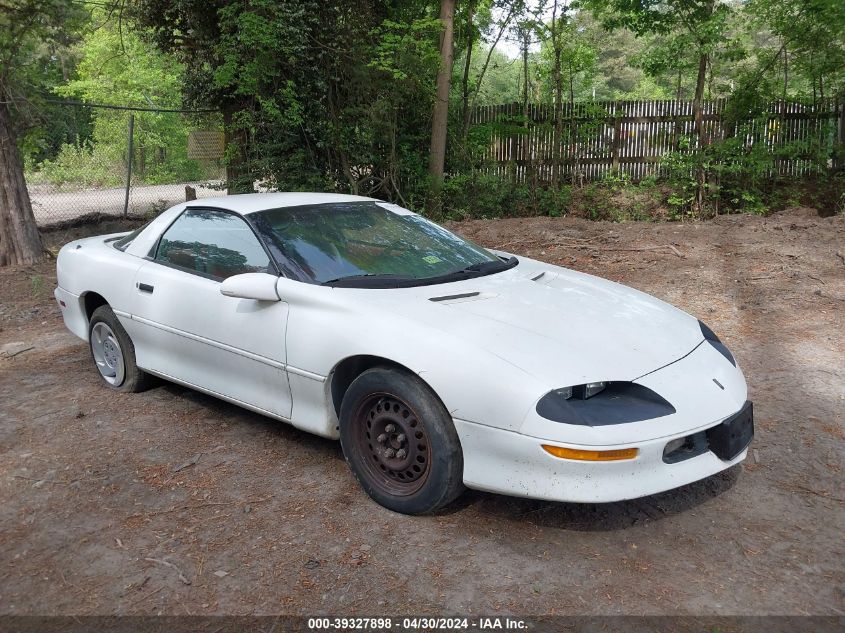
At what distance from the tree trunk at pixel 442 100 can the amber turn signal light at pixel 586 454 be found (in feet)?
32.1

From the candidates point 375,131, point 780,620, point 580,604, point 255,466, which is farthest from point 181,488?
point 375,131

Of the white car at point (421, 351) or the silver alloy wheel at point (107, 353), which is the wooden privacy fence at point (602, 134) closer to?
the white car at point (421, 351)

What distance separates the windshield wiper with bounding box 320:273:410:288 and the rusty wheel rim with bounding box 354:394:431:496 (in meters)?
0.66

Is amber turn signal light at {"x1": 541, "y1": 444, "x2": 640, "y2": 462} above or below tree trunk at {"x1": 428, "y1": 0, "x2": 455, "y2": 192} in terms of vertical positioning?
below

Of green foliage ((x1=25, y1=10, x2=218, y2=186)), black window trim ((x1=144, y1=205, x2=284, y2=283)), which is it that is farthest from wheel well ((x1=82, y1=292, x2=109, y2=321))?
green foliage ((x1=25, y1=10, x2=218, y2=186))

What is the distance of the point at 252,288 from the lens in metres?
3.79

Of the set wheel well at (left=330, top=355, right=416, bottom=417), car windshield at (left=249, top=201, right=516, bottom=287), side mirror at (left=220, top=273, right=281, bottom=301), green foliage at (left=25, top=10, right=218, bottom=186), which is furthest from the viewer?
green foliage at (left=25, top=10, right=218, bottom=186)

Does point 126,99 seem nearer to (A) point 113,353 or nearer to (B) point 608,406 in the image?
(A) point 113,353

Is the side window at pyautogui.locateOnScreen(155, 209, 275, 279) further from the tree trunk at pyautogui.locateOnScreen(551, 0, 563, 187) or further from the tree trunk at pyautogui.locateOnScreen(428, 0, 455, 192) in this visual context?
the tree trunk at pyautogui.locateOnScreen(551, 0, 563, 187)

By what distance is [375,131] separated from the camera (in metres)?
12.3

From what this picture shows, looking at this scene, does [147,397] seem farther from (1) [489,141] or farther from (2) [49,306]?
(1) [489,141]

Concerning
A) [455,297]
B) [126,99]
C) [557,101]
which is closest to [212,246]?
[455,297]

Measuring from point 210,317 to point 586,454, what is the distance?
2255mm

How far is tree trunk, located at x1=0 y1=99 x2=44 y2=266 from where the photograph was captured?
899 centimetres
